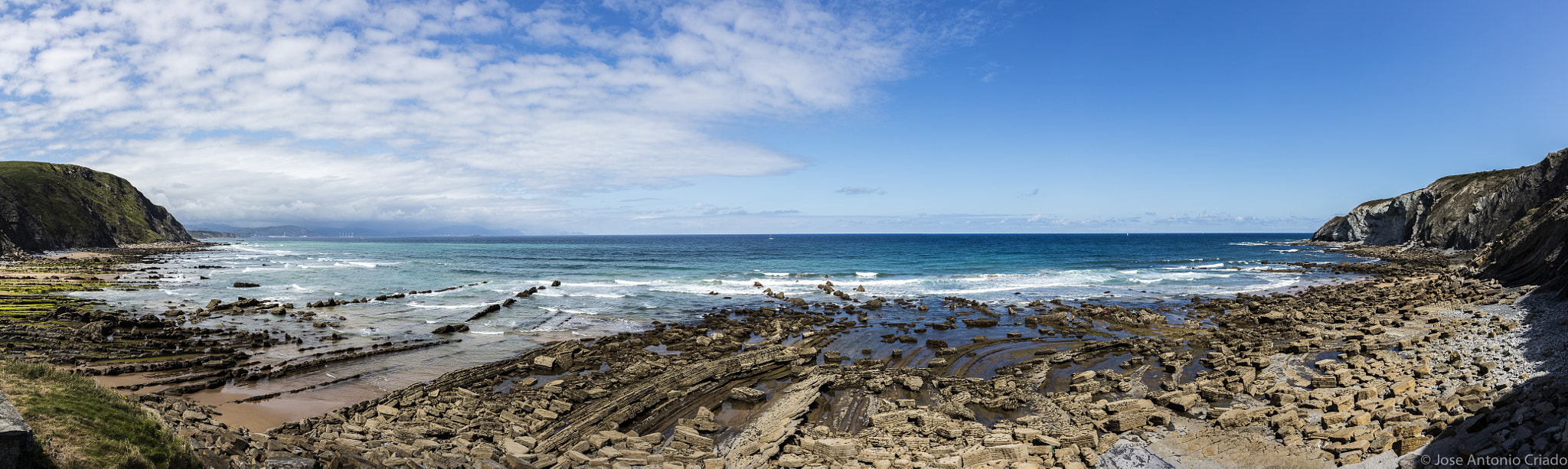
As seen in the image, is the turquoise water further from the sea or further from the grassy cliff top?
the grassy cliff top

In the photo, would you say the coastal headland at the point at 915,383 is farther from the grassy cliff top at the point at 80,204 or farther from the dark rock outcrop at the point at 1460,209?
the grassy cliff top at the point at 80,204

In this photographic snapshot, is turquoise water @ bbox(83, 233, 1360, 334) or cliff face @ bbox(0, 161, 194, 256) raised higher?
cliff face @ bbox(0, 161, 194, 256)

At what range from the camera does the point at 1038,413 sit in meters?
14.0

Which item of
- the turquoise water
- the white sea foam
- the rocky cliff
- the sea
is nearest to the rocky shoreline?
the sea

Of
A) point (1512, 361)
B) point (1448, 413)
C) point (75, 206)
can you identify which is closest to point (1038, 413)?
point (1448, 413)

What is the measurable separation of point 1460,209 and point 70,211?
627 feet

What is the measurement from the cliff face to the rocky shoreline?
83.3 metres

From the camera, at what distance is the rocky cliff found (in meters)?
27.0

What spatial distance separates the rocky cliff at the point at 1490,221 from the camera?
26953 mm

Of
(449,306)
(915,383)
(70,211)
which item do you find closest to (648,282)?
(449,306)

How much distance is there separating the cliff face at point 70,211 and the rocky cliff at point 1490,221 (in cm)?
12218

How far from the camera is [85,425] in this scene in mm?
8750

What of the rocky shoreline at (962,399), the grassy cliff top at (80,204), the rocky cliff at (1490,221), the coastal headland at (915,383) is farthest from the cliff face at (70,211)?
the rocky cliff at (1490,221)

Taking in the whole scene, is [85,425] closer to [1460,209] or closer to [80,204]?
[1460,209]
